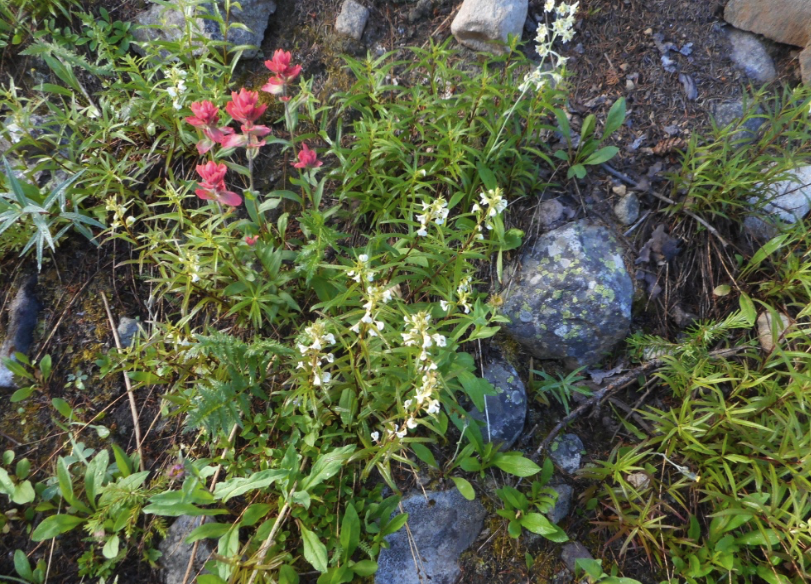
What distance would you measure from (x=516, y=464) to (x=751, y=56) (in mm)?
3449

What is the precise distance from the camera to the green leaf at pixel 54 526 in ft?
7.29

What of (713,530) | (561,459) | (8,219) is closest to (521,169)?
(561,459)

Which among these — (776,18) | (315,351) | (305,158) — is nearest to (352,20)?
(305,158)

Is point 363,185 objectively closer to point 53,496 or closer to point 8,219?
point 8,219

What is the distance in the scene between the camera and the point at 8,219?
2.47 meters

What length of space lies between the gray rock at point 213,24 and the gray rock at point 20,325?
1.78 meters

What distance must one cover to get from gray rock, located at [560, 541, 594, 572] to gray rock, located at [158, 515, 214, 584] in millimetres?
1766

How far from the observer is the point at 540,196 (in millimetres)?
3260

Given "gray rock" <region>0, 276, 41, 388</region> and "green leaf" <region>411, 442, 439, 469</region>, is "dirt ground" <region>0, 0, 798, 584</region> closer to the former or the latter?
"gray rock" <region>0, 276, 41, 388</region>

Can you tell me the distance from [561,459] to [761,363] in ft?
4.02

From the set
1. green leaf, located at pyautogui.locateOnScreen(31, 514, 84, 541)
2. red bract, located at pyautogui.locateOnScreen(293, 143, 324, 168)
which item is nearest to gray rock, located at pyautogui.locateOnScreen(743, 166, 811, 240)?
red bract, located at pyautogui.locateOnScreen(293, 143, 324, 168)

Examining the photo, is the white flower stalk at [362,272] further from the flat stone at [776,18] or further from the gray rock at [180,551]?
the flat stone at [776,18]

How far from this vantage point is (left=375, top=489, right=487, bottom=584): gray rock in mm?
2439

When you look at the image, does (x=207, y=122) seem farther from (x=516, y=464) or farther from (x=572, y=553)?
(x=572, y=553)
